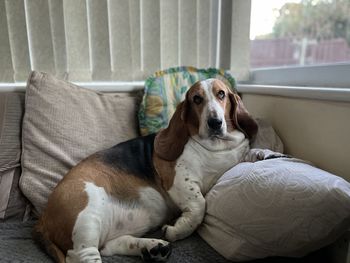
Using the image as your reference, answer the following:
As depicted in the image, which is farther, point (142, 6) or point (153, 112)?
point (142, 6)

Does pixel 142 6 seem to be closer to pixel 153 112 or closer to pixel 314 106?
pixel 153 112

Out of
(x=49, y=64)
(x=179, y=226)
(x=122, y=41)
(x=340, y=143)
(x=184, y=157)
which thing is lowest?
(x=179, y=226)

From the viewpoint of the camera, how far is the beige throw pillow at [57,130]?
58.7 inches

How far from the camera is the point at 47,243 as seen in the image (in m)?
1.16

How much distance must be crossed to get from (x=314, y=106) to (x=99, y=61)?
1306mm

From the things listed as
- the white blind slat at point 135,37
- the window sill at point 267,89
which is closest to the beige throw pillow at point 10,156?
the window sill at point 267,89

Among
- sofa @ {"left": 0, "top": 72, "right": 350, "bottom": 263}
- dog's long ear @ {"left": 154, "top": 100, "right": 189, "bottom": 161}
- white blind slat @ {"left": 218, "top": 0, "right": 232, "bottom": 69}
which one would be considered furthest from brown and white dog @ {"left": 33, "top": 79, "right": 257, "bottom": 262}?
white blind slat @ {"left": 218, "top": 0, "right": 232, "bottom": 69}

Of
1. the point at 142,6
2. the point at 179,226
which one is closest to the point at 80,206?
the point at 179,226

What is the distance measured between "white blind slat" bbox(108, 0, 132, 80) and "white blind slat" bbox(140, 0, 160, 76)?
0.10 meters

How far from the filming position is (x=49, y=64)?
1.89 metres

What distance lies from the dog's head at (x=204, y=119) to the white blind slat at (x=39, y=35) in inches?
36.9

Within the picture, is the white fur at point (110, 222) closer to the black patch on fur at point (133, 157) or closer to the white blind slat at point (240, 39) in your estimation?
the black patch on fur at point (133, 157)

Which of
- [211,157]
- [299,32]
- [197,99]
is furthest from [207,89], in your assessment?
[299,32]

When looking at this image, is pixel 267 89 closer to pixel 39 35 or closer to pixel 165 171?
pixel 165 171
